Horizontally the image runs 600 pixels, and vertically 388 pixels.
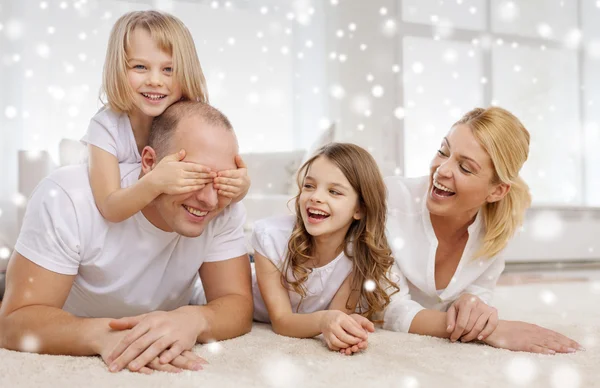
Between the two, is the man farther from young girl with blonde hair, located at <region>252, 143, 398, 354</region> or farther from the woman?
the woman

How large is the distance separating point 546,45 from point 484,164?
437 cm

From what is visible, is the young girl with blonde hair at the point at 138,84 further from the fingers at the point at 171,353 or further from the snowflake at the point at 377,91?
the snowflake at the point at 377,91

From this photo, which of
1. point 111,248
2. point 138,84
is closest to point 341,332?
point 111,248

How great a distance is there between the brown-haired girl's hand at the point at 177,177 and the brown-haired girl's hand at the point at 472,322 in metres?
0.65

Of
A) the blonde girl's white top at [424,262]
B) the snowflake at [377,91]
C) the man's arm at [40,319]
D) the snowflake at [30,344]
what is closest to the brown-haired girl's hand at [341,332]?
the blonde girl's white top at [424,262]

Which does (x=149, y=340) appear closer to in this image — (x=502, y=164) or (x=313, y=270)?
(x=313, y=270)

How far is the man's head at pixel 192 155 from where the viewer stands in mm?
1258

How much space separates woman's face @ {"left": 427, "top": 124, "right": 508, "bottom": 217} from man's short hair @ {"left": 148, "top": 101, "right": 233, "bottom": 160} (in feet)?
1.92

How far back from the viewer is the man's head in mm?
1258

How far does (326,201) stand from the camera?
59.7 inches

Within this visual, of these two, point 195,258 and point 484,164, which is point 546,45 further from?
point 195,258

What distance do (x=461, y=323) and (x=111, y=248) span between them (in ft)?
2.61

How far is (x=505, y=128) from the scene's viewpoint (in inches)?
60.7

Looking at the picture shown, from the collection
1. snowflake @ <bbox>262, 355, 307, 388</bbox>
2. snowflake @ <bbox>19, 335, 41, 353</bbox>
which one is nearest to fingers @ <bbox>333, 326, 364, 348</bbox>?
snowflake @ <bbox>262, 355, 307, 388</bbox>
